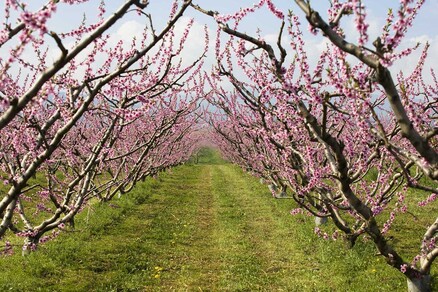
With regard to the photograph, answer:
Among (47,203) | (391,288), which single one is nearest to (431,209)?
(391,288)

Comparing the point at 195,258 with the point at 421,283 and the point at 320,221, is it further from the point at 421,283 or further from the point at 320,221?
the point at 421,283

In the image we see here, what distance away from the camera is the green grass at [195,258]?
886 cm

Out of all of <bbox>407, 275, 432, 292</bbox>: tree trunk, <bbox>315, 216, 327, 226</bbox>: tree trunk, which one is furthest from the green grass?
<bbox>407, 275, 432, 292</bbox>: tree trunk

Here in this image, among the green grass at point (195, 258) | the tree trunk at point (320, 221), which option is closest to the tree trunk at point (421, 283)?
the green grass at point (195, 258)

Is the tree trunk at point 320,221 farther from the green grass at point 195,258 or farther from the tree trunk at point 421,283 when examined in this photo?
the tree trunk at point 421,283

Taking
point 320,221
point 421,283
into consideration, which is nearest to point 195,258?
point 320,221

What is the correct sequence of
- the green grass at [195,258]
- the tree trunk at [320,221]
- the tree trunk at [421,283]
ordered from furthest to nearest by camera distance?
the tree trunk at [320,221], the green grass at [195,258], the tree trunk at [421,283]

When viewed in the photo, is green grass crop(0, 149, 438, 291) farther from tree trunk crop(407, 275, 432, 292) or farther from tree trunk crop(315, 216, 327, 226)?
tree trunk crop(407, 275, 432, 292)

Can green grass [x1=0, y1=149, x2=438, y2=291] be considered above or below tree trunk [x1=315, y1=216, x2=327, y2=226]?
below

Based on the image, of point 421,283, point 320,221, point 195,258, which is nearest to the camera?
point 421,283

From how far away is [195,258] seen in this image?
36.3ft

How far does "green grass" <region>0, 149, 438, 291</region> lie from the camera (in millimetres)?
8859

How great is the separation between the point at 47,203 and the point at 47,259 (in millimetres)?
10042

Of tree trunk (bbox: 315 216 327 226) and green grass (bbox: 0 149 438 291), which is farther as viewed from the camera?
tree trunk (bbox: 315 216 327 226)
